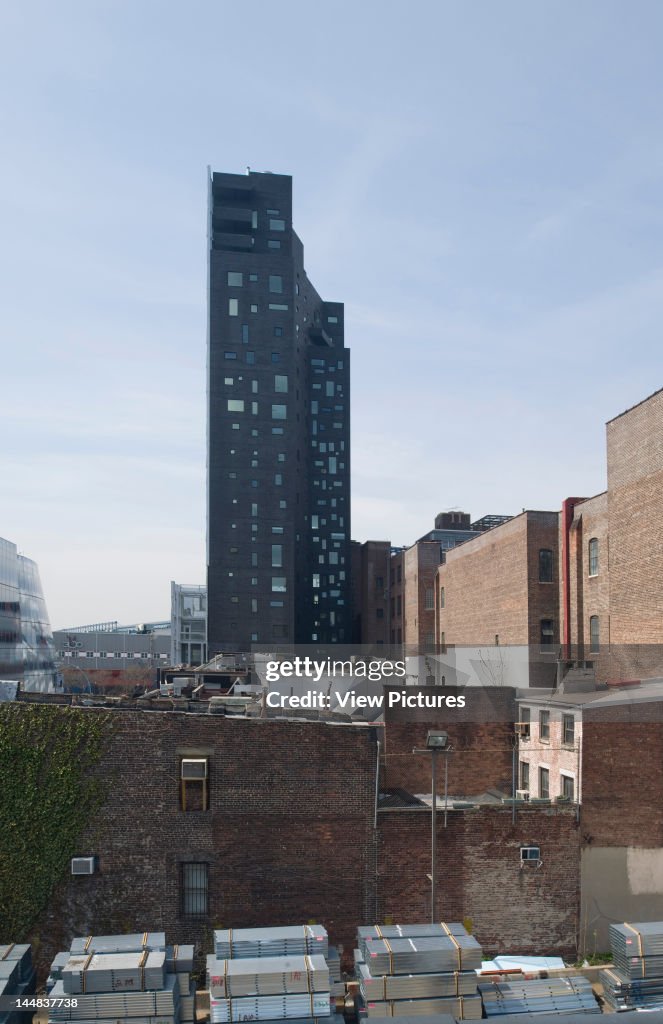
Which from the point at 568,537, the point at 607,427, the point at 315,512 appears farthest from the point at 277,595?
the point at 607,427

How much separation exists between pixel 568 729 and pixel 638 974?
332 inches

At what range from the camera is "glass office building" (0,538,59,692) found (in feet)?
261

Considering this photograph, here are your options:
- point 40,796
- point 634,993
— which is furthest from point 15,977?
point 634,993

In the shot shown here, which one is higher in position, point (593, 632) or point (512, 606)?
point (512, 606)

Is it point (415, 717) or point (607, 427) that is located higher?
point (607, 427)

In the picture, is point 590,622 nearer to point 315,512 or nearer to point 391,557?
point 391,557

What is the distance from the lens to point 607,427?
36281mm

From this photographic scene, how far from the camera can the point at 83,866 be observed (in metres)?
19.2

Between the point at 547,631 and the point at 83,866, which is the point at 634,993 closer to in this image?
the point at 83,866

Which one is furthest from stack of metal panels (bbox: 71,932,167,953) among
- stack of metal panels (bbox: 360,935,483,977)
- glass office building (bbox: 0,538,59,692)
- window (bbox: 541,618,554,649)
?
glass office building (bbox: 0,538,59,692)

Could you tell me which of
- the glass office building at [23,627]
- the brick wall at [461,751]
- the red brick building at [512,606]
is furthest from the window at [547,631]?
the glass office building at [23,627]

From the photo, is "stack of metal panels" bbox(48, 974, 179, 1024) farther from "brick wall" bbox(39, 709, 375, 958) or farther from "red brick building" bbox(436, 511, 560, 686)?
"red brick building" bbox(436, 511, 560, 686)

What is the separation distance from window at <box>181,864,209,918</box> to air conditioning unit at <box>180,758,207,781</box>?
2144 millimetres

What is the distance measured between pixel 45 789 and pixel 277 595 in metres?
70.9
